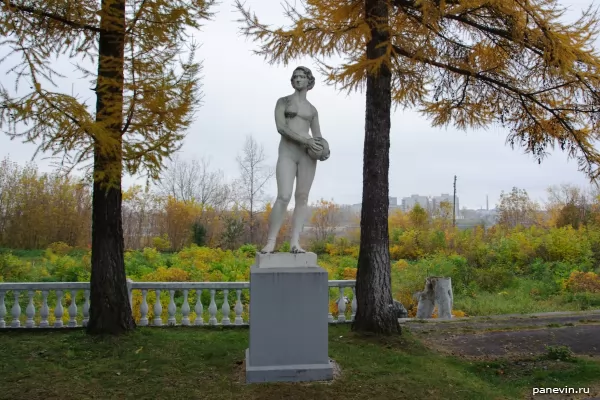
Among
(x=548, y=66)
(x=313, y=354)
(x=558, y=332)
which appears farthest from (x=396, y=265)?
(x=313, y=354)

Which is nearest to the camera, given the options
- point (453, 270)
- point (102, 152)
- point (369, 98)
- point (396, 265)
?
point (102, 152)

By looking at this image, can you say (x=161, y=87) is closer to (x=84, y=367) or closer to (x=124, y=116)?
(x=124, y=116)

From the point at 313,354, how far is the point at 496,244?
1408 cm

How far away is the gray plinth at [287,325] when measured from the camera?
15.2ft

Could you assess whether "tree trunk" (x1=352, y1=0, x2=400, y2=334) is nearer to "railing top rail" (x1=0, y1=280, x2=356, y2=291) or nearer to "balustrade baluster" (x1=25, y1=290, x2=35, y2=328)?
"railing top rail" (x1=0, y1=280, x2=356, y2=291)

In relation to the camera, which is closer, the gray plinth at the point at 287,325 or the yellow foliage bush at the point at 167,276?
the gray plinth at the point at 287,325

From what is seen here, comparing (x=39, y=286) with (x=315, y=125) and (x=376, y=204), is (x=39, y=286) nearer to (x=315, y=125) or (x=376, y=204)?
(x=315, y=125)

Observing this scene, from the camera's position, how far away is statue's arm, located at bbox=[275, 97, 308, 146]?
504cm

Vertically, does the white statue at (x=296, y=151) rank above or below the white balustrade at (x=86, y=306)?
above

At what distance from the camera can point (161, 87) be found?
214 inches

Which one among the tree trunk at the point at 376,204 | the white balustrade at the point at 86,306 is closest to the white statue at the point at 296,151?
the tree trunk at the point at 376,204

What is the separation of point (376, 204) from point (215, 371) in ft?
10.1

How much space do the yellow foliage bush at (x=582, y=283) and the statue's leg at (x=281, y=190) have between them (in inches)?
383

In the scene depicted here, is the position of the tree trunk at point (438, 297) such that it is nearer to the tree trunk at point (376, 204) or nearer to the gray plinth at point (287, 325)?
the tree trunk at point (376, 204)
